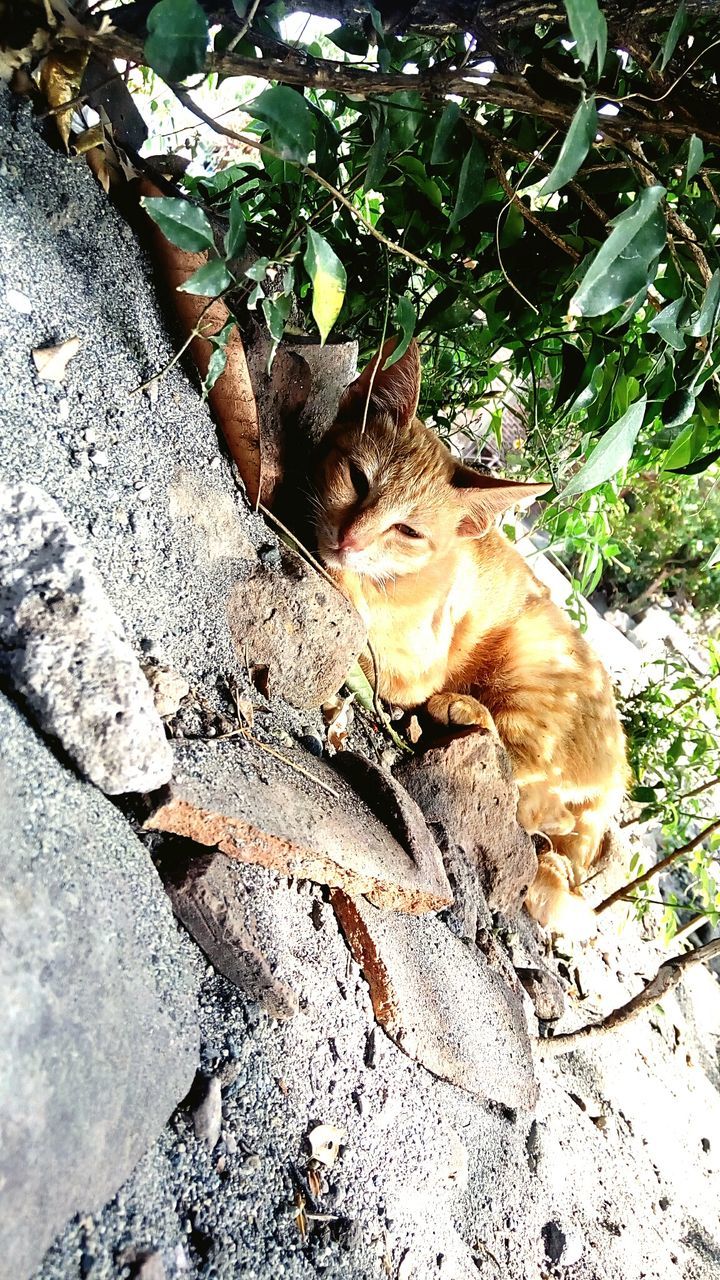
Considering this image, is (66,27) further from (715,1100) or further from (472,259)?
(715,1100)

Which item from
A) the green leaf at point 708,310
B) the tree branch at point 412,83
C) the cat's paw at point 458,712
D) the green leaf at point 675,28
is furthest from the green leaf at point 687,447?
the cat's paw at point 458,712

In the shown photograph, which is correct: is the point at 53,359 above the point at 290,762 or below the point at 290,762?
above

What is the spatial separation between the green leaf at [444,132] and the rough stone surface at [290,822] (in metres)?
1.02

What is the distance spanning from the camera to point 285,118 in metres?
1.14

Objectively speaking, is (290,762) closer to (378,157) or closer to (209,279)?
(209,279)

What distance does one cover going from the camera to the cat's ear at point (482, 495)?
193 centimetres

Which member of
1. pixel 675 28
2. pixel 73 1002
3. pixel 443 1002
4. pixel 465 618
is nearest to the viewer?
pixel 73 1002

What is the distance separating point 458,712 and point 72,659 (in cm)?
138

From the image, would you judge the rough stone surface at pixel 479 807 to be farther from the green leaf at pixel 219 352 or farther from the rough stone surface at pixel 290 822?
the green leaf at pixel 219 352

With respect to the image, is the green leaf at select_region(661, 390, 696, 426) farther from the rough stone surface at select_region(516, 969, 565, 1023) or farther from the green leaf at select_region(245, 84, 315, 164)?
the rough stone surface at select_region(516, 969, 565, 1023)

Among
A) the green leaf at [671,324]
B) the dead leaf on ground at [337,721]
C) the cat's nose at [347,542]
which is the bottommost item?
the dead leaf on ground at [337,721]

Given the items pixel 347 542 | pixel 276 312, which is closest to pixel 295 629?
pixel 347 542

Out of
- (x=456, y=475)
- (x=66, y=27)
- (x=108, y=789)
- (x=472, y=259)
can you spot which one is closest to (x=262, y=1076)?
(x=108, y=789)

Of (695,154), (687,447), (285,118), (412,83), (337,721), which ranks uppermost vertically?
(695,154)
